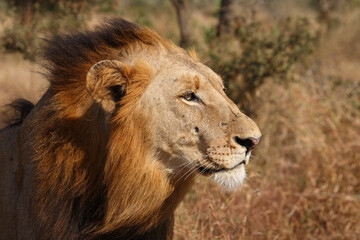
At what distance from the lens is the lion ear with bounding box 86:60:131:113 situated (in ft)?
7.77

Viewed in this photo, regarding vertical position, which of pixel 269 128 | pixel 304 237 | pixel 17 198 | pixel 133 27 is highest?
pixel 133 27

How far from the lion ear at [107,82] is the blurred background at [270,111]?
85 centimetres

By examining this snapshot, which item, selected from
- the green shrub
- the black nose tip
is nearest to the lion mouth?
the black nose tip

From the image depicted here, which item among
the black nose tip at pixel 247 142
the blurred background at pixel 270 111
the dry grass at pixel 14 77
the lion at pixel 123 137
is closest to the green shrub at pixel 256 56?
the blurred background at pixel 270 111

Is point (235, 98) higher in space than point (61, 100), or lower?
lower

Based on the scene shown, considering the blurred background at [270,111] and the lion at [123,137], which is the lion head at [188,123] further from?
the blurred background at [270,111]

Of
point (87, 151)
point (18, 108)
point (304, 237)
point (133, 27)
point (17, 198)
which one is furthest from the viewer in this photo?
point (304, 237)

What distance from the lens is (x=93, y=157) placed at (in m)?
2.62

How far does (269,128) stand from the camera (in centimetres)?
619

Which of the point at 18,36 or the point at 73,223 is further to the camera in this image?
the point at 18,36

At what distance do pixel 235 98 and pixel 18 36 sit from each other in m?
3.20

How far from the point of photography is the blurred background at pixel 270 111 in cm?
441

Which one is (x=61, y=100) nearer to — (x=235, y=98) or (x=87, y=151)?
(x=87, y=151)

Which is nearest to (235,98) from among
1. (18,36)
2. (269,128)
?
(269,128)
